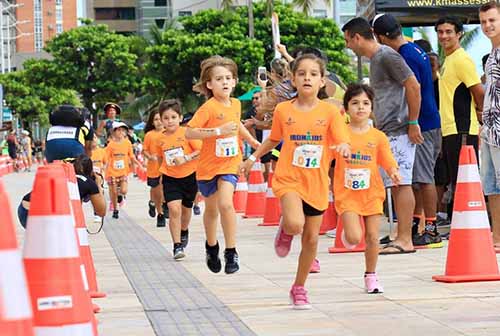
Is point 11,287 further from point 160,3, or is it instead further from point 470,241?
point 160,3

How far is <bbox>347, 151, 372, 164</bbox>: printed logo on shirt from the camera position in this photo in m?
8.51

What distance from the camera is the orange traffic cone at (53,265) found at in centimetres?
442

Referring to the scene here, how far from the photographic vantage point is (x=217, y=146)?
941 cm

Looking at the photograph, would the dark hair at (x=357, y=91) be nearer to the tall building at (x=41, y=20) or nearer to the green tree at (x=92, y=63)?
the green tree at (x=92, y=63)

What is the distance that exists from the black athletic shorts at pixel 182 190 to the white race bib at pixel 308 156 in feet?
13.4

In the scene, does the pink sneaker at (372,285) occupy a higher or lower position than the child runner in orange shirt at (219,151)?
lower

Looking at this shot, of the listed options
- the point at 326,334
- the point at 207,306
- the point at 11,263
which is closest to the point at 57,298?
the point at 11,263

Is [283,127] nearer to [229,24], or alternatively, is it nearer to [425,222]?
[425,222]

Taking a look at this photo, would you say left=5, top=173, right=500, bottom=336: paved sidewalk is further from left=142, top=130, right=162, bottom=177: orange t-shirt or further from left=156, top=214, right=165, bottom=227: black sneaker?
left=142, top=130, right=162, bottom=177: orange t-shirt

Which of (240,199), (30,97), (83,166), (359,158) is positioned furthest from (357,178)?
(30,97)

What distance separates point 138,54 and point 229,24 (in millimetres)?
17366

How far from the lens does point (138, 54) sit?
3041 inches

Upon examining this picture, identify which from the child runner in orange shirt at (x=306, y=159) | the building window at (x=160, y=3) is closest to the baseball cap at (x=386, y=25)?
the child runner in orange shirt at (x=306, y=159)

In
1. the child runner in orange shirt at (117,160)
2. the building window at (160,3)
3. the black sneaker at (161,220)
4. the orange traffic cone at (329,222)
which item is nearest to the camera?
the orange traffic cone at (329,222)
